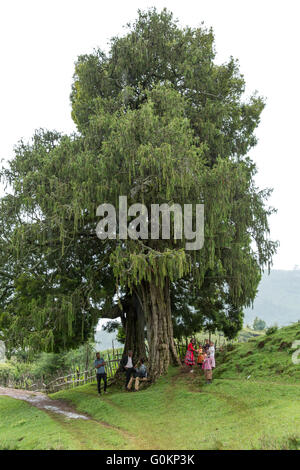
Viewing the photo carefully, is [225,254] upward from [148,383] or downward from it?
upward

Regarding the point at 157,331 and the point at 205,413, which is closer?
the point at 205,413

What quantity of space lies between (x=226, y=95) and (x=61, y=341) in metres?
13.2

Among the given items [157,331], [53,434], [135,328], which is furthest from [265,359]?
[53,434]

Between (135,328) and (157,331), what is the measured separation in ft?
14.7

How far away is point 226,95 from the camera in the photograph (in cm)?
1814

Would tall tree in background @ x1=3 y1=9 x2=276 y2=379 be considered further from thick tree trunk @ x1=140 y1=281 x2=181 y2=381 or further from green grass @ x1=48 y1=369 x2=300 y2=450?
green grass @ x1=48 y1=369 x2=300 y2=450

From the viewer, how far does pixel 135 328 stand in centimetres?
1972

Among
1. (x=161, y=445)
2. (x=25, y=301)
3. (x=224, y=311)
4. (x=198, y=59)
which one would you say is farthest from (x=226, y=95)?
(x=161, y=445)

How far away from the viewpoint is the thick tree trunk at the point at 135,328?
19.4 m

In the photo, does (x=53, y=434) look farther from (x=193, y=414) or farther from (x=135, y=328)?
(x=135, y=328)

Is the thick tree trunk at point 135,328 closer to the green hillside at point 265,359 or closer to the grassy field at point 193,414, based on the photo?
the green hillside at point 265,359

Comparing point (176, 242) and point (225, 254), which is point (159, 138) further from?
point (225, 254)

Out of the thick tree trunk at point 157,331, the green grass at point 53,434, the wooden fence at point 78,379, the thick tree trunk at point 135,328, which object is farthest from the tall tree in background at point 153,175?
the wooden fence at point 78,379

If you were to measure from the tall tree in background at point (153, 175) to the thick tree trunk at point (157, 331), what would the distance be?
0.04 metres
